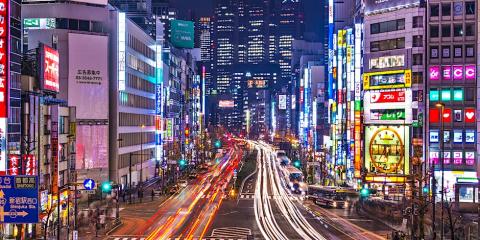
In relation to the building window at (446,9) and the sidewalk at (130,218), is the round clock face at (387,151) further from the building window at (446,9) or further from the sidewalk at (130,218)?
the sidewalk at (130,218)

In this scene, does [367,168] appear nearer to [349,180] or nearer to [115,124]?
[349,180]

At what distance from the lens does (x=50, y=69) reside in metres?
65.3

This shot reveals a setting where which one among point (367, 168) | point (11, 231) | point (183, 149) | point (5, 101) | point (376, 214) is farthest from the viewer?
point (183, 149)

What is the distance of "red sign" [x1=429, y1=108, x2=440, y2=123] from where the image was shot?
3669 inches

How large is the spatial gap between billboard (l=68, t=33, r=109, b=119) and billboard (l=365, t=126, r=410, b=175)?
3431cm

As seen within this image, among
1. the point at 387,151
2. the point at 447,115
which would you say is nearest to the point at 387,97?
the point at 387,151

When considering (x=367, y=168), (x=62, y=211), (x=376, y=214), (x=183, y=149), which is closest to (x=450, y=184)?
(x=367, y=168)

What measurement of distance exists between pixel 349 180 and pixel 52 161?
59667 millimetres

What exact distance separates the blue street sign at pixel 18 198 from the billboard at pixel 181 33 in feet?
443

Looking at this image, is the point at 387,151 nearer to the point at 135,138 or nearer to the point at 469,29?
the point at 469,29

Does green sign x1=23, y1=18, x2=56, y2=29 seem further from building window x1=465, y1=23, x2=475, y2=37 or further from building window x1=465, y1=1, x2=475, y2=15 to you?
building window x1=465, y1=1, x2=475, y2=15

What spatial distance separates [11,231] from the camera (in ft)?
188

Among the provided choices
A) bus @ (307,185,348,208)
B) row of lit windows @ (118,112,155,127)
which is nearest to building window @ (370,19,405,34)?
bus @ (307,185,348,208)

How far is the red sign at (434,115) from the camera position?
93.2 m
